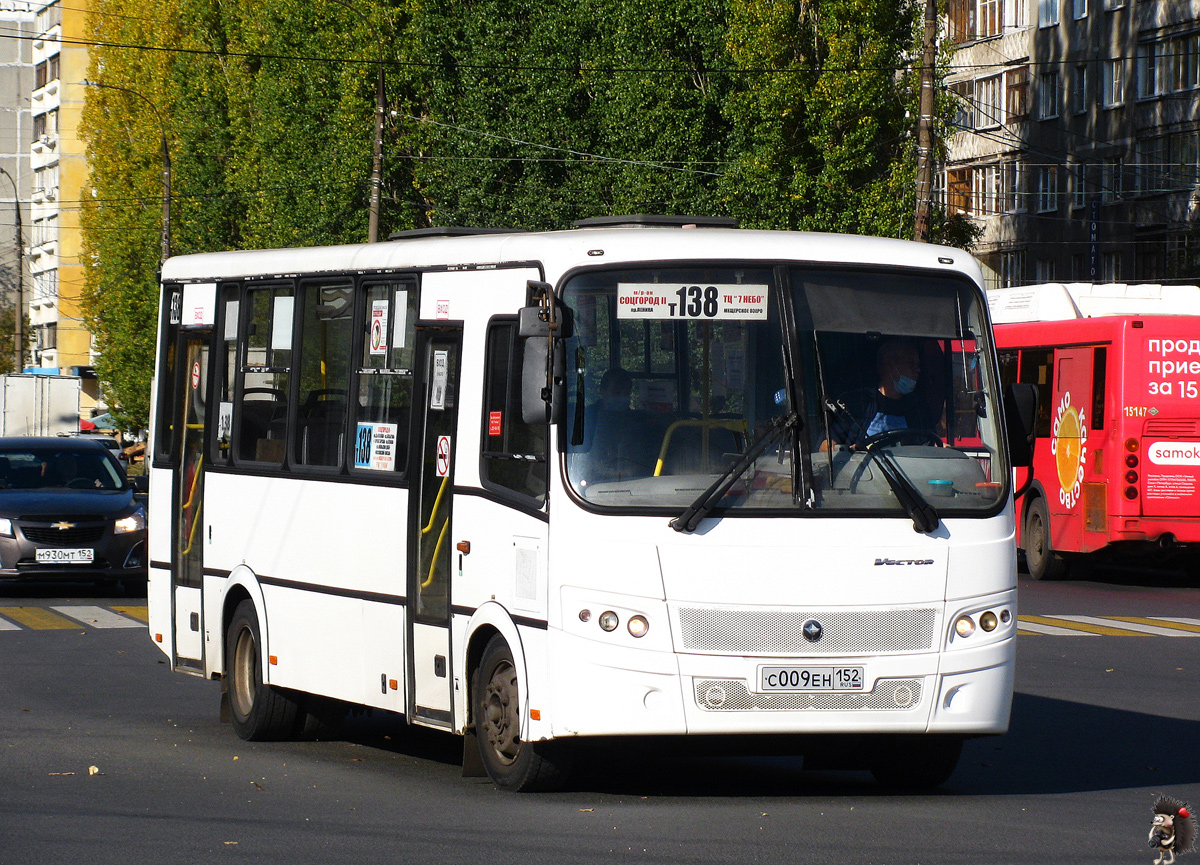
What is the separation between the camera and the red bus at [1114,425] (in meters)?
25.3

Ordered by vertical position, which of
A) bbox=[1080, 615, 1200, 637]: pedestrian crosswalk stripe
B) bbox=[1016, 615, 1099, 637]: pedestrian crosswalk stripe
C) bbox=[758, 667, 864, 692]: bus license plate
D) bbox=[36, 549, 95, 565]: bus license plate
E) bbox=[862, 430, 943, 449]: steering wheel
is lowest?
bbox=[1080, 615, 1200, 637]: pedestrian crosswalk stripe

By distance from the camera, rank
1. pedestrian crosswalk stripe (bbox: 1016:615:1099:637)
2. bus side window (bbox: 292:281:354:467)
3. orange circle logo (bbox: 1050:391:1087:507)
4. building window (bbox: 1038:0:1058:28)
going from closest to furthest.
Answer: bus side window (bbox: 292:281:354:467) → pedestrian crosswalk stripe (bbox: 1016:615:1099:637) → orange circle logo (bbox: 1050:391:1087:507) → building window (bbox: 1038:0:1058:28)

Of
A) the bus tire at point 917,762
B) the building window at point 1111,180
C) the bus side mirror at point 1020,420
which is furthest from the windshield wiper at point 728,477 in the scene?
the building window at point 1111,180

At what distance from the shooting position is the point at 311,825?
29.0ft

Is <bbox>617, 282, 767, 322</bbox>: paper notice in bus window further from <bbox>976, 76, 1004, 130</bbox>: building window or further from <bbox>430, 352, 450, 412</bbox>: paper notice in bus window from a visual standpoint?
<bbox>976, 76, 1004, 130</bbox>: building window

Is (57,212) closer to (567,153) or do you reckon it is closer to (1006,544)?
(567,153)

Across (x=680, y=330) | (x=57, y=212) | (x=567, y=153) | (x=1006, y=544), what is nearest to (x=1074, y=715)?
(x=1006, y=544)

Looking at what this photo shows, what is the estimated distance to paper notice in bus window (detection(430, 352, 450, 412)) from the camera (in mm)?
10531

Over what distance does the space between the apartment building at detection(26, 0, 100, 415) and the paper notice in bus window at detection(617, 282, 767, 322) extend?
10131 cm

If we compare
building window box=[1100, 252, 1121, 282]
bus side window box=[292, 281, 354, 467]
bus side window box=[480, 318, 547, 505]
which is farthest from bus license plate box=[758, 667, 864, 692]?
building window box=[1100, 252, 1121, 282]

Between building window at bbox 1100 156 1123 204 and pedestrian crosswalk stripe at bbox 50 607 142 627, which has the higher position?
building window at bbox 1100 156 1123 204

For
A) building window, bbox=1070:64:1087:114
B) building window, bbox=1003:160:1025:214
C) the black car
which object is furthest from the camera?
building window, bbox=1003:160:1025:214

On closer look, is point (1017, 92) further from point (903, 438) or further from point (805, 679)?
point (805, 679)

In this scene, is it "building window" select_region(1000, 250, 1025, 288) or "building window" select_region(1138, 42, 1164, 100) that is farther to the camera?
"building window" select_region(1000, 250, 1025, 288)
